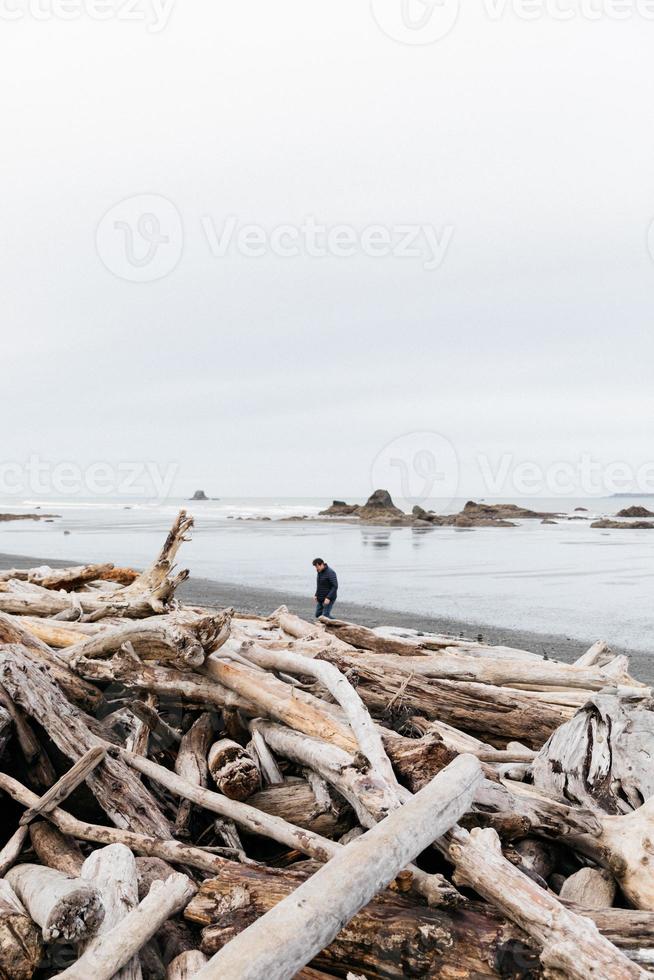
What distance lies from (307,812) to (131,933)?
1.34m

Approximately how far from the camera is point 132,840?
3934 mm

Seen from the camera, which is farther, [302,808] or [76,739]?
[76,739]

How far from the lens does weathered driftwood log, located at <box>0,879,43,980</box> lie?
3.06 meters

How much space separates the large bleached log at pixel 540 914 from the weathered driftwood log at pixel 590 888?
709 mm

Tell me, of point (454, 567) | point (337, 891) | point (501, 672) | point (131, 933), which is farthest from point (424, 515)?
point (337, 891)

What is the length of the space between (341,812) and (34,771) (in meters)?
1.88

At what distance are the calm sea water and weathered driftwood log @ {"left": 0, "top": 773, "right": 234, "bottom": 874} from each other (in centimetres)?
1261

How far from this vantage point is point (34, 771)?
4.52 meters

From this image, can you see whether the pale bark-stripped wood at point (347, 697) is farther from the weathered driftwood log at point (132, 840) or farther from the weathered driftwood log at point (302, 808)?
the weathered driftwood log at point (132, 840)

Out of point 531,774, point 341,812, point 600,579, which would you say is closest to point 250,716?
point 341,812

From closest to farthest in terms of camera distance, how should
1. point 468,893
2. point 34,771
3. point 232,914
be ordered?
point 232,914 → point 468,893 → point 34,771

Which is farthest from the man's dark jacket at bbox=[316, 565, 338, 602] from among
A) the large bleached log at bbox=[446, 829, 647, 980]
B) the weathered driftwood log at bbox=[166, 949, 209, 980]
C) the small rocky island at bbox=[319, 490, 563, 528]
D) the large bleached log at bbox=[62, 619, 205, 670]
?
the small rocky island at bbox=[319, 490, 563, 528]

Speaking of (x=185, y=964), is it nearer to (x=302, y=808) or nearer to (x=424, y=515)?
(x=302, y=808)

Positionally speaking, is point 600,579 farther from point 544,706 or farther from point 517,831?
point 517,831
